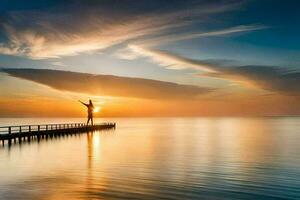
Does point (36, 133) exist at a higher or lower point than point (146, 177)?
higher

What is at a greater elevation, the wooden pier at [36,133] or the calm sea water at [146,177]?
the wooden pier at [36,133]

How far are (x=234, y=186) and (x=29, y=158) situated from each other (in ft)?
78.3

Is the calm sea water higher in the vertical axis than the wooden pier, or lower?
lower

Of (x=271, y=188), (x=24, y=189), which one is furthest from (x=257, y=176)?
(x=24, y=189)

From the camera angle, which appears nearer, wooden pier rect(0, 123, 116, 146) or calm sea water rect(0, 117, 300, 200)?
calm sea water rect(0, 117, 300, 200)

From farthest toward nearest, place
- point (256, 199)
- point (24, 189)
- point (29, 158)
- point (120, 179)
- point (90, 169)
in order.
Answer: point (29, 158), point (90, 169), point (120, 179), point (24, 189), point (256, 199)

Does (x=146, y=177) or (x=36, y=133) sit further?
(x=36, y=133)

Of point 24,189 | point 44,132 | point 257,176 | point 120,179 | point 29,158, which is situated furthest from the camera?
point 44,132

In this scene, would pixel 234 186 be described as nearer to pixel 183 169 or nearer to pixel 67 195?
pixel 183 169

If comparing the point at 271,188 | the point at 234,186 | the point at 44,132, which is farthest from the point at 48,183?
the point at 44,132

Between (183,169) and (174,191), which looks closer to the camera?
(174,191)

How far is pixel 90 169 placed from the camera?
3512 cm

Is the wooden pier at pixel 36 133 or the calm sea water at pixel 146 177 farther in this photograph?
the wooden pier at pixel 36 133

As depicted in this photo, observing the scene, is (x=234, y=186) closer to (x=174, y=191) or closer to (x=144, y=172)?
(x=174, y=191)
